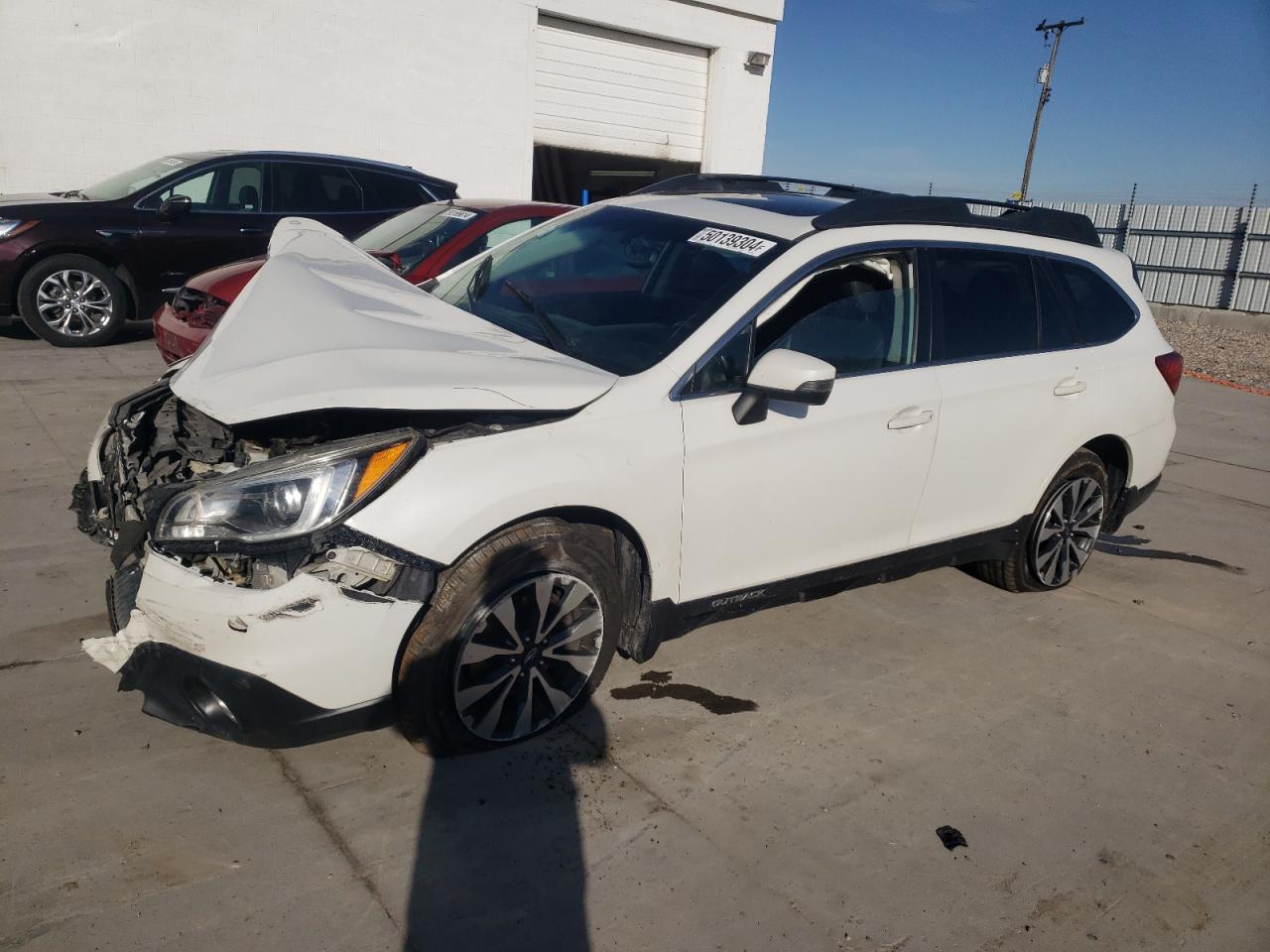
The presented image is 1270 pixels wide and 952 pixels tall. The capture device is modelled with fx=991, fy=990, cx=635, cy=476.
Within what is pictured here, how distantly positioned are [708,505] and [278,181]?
7.47m

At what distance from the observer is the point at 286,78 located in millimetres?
12070

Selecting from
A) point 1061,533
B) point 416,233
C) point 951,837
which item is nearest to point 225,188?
point 416,233

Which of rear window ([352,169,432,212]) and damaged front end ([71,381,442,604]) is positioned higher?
rear window ([352,169,432,212])

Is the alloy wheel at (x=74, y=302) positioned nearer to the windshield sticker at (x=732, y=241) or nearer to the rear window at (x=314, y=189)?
the rear window at (x=314, y=189)

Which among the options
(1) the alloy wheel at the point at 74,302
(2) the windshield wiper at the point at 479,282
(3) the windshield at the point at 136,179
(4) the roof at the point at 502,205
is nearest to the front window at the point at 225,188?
(3) the windshield at the point at 136,179

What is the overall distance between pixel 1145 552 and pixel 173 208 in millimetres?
8001

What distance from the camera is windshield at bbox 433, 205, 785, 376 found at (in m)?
3.48

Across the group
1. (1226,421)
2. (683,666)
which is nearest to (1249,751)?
(683,666)

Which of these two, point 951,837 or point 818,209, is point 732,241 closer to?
point 818,209

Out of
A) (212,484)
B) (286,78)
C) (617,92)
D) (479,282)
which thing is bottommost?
(212,484)

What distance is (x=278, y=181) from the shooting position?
927 cm

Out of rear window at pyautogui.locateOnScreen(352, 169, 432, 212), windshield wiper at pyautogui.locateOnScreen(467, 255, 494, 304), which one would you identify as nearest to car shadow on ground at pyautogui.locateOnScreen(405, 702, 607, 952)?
windshield wiper at pyautogui.locateOnScreen(467, 255, 494, 304)

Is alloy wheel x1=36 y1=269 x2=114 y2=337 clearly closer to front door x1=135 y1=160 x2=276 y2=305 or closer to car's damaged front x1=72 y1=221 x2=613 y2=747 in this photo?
front door x1=135 y1=160 x2=276 y2=305

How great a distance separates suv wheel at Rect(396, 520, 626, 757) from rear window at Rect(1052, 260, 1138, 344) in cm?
274
